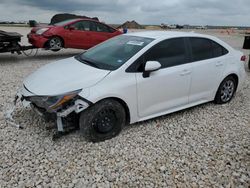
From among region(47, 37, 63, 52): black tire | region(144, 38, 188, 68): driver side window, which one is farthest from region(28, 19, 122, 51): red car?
region(144, 38, 188, 68): driver side window

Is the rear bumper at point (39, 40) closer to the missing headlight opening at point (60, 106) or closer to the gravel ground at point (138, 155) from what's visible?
the gravel ground at point (138, 155)

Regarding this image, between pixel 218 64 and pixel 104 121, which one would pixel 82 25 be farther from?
pixel 104 121

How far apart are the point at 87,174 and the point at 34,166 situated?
666 mm

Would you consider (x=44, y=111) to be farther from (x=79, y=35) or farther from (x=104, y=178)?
(x=79, y=35)

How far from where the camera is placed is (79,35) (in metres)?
9.62

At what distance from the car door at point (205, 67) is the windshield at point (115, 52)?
979mm

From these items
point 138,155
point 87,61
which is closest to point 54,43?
point 87,61

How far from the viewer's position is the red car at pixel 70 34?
8.85 meters

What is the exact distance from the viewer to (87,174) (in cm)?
280

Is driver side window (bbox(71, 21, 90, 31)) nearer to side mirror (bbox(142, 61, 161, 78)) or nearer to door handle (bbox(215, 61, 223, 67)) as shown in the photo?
door handle (bbox(215, 61, 223, 67))

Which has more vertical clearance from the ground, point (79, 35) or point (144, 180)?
point (79, 35)

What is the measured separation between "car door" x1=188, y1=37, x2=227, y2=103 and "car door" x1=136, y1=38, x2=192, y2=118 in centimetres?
19

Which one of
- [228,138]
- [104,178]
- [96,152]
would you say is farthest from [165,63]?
[104,178]

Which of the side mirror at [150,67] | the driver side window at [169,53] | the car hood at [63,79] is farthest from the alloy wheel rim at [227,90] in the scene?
the car hood at [63,79]
